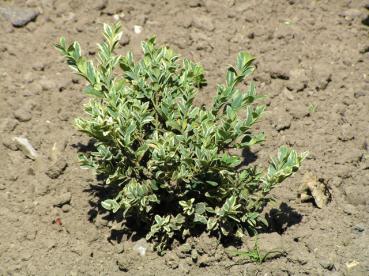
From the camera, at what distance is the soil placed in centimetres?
363

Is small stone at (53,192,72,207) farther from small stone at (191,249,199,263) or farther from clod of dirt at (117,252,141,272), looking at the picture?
small stone at (191,249,199,263)

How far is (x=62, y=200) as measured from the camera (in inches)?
153

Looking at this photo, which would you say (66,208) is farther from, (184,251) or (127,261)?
(184,251)

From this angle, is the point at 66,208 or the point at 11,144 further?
the point at 11,144

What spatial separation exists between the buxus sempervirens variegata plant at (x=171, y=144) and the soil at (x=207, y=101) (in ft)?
0.83

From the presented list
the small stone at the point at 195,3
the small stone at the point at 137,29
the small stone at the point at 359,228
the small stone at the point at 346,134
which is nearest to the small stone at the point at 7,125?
the small stone at the point at 137,29

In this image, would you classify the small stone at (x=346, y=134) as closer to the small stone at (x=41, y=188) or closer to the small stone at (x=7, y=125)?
the small stone at (x=41, y=188)

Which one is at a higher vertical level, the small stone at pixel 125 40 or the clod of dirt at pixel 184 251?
the small stone at pixel 125 40

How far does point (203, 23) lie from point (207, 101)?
849 mm

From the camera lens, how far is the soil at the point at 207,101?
363 centimetres

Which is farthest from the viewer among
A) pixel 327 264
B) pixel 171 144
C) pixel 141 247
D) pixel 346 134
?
pixel 346 134

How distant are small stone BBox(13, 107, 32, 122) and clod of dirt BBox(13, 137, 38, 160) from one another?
0.65ft

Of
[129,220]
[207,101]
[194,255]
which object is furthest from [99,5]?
[194,255]

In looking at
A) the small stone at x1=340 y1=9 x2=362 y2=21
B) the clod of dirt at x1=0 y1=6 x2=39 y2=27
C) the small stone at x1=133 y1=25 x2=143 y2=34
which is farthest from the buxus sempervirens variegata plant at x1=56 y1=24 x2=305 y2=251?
the small stone at x1=340 y1=9 x2=362 y2=21
